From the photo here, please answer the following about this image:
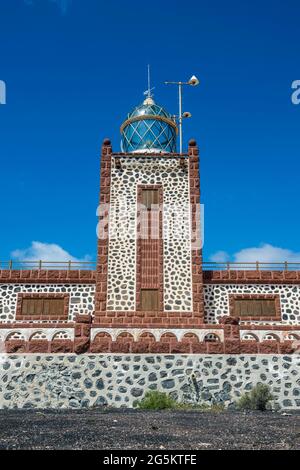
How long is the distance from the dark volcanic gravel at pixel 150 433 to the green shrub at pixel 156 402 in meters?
2.85

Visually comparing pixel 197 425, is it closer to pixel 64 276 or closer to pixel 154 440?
pixel 154 440

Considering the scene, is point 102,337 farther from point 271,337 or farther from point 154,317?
point 154,317

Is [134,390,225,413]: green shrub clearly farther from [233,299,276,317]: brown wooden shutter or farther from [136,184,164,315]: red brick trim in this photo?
[233,299,276,317]: brown wooden shutter

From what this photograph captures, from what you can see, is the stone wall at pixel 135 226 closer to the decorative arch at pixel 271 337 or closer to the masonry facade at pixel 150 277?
the masonry facade at pixel 150 277

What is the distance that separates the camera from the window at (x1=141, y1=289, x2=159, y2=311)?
59.9 ft

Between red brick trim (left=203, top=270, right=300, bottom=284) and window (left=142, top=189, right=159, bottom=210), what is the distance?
3.44m

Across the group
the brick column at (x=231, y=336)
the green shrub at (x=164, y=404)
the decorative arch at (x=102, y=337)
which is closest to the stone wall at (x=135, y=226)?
the decorative arch at (x=102, y=337)

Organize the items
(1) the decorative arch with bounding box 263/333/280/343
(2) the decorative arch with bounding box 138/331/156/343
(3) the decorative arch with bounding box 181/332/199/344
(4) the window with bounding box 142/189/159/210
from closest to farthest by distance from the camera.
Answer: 1. (3) the decorative arch with bounding box 181/332/199/344
2. (2) the decorative arch with bounding box 138/331/156/343
3. (1) the decorative arch with bounding box 263/333/280/343
4. (4) the window with bounding box 142/189/159/210

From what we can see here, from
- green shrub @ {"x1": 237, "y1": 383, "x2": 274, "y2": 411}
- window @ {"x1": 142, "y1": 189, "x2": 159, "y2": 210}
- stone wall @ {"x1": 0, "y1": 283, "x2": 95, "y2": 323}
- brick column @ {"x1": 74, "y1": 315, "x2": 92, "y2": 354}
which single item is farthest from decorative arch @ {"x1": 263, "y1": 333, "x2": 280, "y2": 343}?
stone wall @ {"x1": 0, "y1": 283, "x2": 95, "y2": 323}

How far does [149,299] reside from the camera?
18.4m

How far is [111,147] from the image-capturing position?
20375mm

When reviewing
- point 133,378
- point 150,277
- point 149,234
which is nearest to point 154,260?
point 150,277

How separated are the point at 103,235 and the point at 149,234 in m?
1.76
